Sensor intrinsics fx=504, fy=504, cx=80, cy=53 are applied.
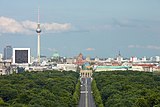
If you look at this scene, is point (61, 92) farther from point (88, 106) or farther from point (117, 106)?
point (117, 106)

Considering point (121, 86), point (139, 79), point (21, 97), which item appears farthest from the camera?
point (139, 79)

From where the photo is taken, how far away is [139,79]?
109125 millimetres

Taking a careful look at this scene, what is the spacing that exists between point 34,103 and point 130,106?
1045 cm

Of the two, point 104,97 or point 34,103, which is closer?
point 34,103

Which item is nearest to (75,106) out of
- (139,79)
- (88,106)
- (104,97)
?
(88,106)

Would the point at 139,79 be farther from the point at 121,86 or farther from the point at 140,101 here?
the point at 140,101

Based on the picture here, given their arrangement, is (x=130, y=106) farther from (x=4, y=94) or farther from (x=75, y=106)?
(x=4, y=94)

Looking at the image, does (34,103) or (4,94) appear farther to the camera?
(4,94)

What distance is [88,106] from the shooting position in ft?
227

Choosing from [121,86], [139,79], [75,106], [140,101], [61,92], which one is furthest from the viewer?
[139,79]

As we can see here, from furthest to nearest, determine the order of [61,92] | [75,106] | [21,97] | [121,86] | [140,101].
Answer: [121,86]
[61,92]
[75,106]
[21,97]
[140,101]

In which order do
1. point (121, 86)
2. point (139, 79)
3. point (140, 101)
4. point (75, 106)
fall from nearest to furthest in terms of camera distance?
1. point (140, 101)
2. point (75, 106)
3. point (121, 86)
4. point (139, 79)

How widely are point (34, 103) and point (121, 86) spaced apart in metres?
33.3

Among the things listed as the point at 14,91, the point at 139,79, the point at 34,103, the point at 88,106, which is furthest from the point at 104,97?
the point at 139,79
